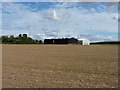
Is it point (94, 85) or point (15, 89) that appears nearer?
point (15, 89)

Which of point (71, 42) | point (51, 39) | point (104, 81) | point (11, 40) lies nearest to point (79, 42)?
point (71, 42)

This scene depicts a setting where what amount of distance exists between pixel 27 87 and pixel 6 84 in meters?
0.99

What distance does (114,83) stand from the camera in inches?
282

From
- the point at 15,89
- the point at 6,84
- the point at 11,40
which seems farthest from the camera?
the point at 11,40

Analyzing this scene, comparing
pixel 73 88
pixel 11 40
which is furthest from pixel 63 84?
pixel 11 40

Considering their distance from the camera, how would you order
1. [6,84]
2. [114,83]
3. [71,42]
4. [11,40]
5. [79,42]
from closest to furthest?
[6,84] < [114,83] < [11,40] < [71,42] < [79,42]

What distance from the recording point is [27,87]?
6367mm

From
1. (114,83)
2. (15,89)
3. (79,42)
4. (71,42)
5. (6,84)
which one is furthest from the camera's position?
(79,42)

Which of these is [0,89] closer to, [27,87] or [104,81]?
[27,87]

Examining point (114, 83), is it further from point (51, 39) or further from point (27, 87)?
point (51, 39)

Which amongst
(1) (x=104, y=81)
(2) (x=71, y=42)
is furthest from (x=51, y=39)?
(1) (x=104, y=81)

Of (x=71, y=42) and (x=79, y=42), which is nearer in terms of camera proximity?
(x=71, y=42)

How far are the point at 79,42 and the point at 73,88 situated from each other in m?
128

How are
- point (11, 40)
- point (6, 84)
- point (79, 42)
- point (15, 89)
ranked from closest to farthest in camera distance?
1. point (15, 89)
2. point (6, 84)
3. point (11, 40)
4. point (79, 42)
